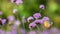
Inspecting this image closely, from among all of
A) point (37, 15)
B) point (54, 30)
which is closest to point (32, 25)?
point (37, 15)

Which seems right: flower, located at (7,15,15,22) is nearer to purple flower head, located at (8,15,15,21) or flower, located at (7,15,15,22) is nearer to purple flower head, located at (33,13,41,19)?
purple flower head, located at (8,15,15,21)

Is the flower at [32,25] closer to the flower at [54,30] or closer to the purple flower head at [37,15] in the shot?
the purple flower head at [37,15]

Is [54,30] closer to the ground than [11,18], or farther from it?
closer to the ground

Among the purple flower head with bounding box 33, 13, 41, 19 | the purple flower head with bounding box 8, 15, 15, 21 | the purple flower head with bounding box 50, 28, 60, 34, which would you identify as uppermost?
the purple flower head with bounding box 33, 13, 41, 19

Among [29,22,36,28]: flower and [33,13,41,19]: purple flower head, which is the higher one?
[33,13,41,19]: purple flower head

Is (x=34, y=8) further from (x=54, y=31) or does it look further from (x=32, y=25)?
(x=54, y=31)

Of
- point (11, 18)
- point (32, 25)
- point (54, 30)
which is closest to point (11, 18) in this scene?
point (11, 18)

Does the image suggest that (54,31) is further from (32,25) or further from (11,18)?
(11,18)

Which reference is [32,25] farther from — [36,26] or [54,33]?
[54,33]

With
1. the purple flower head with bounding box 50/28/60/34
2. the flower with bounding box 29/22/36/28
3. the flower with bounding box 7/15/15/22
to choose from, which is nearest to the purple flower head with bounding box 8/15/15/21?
the flower with bounding box 7/15/15/22

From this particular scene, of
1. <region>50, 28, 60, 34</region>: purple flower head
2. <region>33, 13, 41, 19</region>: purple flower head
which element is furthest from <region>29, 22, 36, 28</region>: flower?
<region>50, 28, 60, 34</region>: purple flower head

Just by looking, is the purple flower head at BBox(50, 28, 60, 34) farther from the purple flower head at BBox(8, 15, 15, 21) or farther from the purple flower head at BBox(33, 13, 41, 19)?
the purple flower head at BBox(8, 15, 15, 21)

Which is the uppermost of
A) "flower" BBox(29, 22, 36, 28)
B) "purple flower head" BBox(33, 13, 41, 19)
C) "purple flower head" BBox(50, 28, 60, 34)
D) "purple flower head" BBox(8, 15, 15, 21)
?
"purple flower head" BBox(33, 13, 41, 19)
